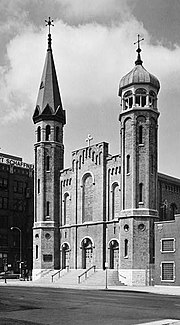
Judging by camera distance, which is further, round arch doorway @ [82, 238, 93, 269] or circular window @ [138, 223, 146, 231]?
round arch doorway @ [82, 238, 93, 269]

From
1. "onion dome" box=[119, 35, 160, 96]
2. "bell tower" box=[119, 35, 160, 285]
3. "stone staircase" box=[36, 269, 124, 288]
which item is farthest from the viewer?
"onion dome" box=[119, 35, 160, 96]

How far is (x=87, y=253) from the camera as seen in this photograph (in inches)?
2719

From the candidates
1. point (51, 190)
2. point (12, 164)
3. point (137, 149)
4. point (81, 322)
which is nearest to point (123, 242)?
point (137, 149)

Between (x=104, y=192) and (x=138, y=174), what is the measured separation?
7344 millimetres

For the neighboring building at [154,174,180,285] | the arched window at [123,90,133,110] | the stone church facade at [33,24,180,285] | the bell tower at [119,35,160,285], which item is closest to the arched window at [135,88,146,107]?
the bell tower at [119,35,160,285]

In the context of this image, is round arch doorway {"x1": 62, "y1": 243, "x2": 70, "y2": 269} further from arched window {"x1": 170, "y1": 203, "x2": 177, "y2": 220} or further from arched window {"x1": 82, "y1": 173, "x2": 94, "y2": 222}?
arched window {"x1": 170, "y1": 203, "x2": 177, "y2": 220}

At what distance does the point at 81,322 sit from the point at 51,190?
174 ft


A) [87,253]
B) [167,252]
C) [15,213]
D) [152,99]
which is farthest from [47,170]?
[15,213]

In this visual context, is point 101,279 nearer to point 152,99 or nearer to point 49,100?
point 152,99

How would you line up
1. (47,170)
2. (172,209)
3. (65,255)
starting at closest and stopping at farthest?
1. (172,209)
2. (65,255)
3. (47,170)

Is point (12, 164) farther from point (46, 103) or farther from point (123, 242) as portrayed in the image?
point (123, 242)

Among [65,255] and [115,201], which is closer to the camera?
[115,201]

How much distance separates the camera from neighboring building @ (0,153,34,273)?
97.1 metres

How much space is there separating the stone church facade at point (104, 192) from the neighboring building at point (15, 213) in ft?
75.3
